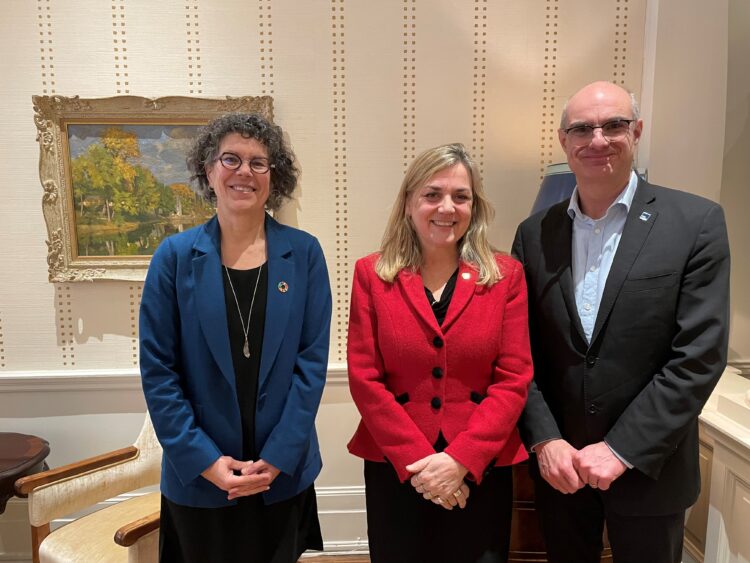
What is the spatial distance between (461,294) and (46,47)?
235cm

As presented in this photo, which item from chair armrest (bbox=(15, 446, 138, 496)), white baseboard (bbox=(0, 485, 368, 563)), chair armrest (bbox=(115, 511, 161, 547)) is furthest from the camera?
white baseboard (bbox=(0, 485, 368, 563))

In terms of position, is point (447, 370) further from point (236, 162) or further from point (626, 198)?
point (236, 162)

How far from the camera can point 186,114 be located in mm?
2418

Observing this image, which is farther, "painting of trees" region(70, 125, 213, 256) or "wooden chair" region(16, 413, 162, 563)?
"painting of trees" region(70, 125, 213, 256)

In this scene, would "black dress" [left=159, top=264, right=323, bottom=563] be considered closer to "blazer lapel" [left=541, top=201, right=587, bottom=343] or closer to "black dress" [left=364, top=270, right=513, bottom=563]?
"black dress" [left=364, top=270, right=513, bottom=563]

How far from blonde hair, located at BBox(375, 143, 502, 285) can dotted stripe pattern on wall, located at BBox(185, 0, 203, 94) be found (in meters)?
1.42

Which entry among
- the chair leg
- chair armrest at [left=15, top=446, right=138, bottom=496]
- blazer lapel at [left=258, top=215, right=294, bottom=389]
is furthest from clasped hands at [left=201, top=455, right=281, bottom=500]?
the chair leg

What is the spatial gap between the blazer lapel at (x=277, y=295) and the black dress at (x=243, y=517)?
0.03 meters

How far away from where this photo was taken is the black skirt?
1.52 meters

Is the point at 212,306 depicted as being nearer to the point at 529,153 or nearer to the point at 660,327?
the point at 660,327

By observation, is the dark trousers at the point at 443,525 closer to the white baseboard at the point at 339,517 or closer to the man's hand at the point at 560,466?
the man's hand at the point at 560,466

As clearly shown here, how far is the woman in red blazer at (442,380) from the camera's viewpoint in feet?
4.82

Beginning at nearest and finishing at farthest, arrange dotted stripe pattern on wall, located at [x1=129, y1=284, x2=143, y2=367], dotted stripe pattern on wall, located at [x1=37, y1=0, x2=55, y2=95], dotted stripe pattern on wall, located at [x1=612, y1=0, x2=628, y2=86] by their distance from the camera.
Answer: dotted stripe pattern on wall, located at [x1=37, y1=0, x2=55, y2=95] < dotted stripe pattern on wall, located at [x1=612, y1=0, x2=628, y2=86] < dotted stripe pattern on wall, located at [x1=129, y1=284, x2=143, y2=367]

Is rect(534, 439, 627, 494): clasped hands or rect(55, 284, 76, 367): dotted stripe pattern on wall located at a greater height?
rect(55, 284, 76, 367): dotted stripe pattern on wall
